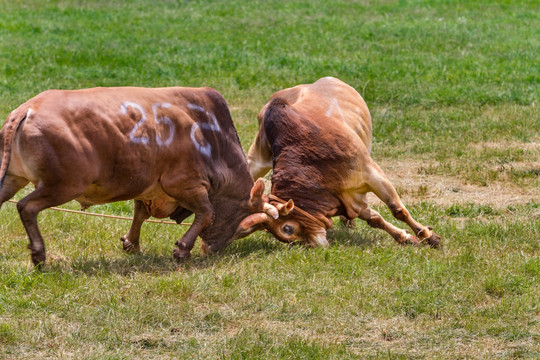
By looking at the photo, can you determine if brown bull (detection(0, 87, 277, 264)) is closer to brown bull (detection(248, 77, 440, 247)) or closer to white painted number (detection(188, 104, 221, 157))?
white painted number (detection(188, 104, 221, 157))

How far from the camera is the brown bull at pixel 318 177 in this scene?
8.11 m

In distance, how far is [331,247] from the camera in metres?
8.16

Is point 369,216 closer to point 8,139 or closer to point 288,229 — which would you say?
point 288,229

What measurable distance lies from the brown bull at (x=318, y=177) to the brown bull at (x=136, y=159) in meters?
0.31

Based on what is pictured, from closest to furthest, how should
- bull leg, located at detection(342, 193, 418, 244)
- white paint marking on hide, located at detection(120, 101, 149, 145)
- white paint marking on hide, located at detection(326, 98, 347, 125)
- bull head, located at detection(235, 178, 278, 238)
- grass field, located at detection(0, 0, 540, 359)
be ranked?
grass field, located at detection(0, 0, 540, 359)
white paint marking on hide, located at detection(120, 101, 149, 145)
bull head, located at detection(235, 178, 278, 238)
bull leg, located at detection(342, 193, 418, 244)
white paint marking on hide, located at detection(326, 98, 347, 125)

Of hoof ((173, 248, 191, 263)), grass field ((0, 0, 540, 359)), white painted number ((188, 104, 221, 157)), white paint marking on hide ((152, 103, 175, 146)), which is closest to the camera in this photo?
grass field ((0, 0, 540, 359))

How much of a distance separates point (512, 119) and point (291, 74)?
4.31m

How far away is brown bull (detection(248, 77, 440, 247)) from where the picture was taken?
8.11m

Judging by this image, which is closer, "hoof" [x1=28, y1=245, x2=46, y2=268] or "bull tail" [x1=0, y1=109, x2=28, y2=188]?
"bull tail" [x1=0, y1=109, x2=28, y2=188]

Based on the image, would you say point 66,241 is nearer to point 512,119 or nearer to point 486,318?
point 486,318

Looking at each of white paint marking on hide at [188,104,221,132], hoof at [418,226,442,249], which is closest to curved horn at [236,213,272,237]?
white paint marking on hide at [188,104,221,132]

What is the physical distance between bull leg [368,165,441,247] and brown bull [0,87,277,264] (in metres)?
1.14

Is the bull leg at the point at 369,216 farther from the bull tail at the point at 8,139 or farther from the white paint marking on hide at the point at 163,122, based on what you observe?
the bull tail at the point at 8,139

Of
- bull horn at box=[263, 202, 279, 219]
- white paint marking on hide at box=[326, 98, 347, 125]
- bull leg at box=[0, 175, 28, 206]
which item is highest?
bull leg at box=[0, 175, 28, 206]
